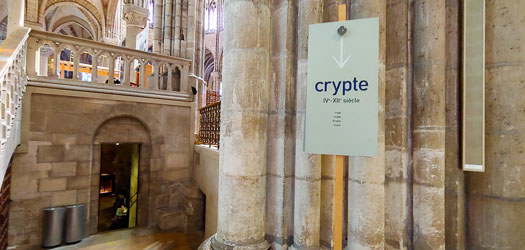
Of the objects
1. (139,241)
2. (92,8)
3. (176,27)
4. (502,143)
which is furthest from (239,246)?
(92,8)

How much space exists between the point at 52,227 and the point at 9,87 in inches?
93.9

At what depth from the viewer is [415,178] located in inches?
61.6

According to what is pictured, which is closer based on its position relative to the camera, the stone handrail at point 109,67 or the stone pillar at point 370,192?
the stone pillar at point 370,192

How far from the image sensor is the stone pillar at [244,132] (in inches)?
68.7

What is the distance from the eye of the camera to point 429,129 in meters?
1.53

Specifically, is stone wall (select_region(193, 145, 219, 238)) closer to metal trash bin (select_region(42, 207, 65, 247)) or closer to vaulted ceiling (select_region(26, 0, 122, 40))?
metal trash bin (select_region(42, 207, 65, 247))

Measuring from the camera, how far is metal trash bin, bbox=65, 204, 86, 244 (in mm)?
4066

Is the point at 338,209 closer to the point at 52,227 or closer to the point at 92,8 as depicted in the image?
the point at 52,227

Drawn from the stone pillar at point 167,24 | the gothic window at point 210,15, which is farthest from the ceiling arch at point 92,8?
the stone pillar at point 167,24

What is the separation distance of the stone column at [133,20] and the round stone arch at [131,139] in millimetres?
2646

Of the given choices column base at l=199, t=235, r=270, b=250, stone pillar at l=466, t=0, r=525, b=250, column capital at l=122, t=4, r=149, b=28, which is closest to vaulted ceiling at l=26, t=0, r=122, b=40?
column capital at l=122, t=4, r=149, b=28

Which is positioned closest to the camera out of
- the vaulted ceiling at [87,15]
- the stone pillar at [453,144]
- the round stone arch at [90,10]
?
the stone pillar at [453,144]

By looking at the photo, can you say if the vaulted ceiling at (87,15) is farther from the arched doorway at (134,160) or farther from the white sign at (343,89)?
the white sign at (343,89)

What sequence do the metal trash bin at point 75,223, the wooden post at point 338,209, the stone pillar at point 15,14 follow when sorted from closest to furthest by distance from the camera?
the wooden post at point 338,209
the stone pillar at point 15,14
the metal trash bin at point 75,223
